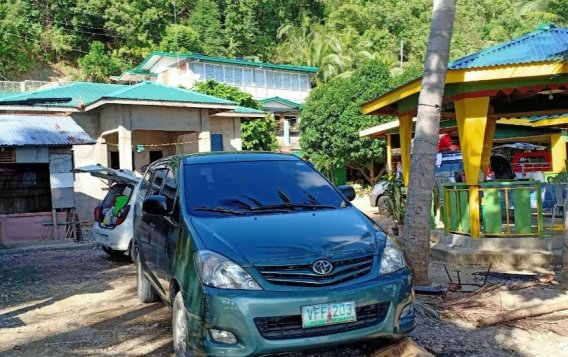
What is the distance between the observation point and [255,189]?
4.86 meters

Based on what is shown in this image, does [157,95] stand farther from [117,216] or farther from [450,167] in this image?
[450,167]

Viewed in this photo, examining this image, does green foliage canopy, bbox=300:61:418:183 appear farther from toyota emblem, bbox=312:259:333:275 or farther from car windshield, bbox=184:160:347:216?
toyota emblem, bbox=312:259:333:275

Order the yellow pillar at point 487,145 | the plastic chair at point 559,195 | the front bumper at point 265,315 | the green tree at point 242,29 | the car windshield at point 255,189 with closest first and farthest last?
the front bumper at point 265,315, the car windshield at point 255,189, the plastic chair at point 559,195, the yellow pillar at point 487,145, the green tree at point 242,29

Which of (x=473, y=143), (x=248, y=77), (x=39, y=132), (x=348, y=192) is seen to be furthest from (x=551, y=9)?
(x=248, y=77)

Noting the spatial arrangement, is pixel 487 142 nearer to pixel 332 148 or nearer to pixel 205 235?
pixel 205 235

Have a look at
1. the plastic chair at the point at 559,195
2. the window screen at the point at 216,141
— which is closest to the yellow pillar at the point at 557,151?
the plastic chair at the point at 559,195

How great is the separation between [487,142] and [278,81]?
29.1 metres

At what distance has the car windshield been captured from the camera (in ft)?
15.1

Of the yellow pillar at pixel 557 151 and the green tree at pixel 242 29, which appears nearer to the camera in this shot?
the yellow pillar at pixel 557 151

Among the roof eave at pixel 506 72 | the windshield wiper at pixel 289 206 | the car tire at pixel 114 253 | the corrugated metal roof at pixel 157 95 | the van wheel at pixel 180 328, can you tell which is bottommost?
the car tire at pixel 114 253

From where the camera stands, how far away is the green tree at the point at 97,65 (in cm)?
4338

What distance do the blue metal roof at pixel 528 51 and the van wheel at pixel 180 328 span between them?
6.26 meters

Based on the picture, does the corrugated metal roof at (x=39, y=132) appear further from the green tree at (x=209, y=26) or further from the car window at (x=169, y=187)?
the green tree at (x=209, y=26)

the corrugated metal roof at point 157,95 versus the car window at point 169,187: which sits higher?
the corrugated metal roof at point 157,95
